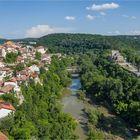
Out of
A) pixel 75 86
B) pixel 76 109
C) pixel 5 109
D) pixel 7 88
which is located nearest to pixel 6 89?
pixel 7 88

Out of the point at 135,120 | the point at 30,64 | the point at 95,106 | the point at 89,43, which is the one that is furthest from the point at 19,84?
the point at 89,43

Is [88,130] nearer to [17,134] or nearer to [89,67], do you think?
[17,134]

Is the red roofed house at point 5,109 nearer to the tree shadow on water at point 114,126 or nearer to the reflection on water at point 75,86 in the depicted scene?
the tree shadow on water at point 114,126

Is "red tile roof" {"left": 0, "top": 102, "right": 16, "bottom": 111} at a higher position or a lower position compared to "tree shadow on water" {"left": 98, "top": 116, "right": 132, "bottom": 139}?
higher

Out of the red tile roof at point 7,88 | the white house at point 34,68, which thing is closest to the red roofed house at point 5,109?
the red tile roof at point 7,88

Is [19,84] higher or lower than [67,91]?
higher

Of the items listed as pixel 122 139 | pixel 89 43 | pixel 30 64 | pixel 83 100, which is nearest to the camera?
pixel 122 139

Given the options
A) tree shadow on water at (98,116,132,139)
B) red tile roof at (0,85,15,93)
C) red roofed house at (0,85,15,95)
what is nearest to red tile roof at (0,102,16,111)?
red roofed house at (0,85,15,95)

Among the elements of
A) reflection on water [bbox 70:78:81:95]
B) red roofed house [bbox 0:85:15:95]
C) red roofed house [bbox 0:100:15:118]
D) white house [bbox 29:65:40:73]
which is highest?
red roofed house [bbox 0:85:15:95]

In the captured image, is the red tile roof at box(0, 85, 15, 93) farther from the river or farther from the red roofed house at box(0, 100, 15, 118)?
the river
